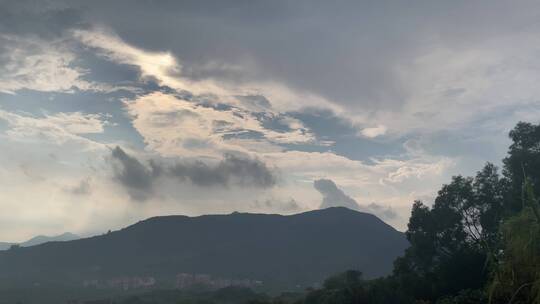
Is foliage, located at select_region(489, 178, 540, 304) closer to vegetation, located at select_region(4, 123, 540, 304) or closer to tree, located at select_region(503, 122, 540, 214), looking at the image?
vegetation, located at select_region(4, 123, 540, 304)

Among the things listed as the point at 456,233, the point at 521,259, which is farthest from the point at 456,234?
Result: the point at 521,259

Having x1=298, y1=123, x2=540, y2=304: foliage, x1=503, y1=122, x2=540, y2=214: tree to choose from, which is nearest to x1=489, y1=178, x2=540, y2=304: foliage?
x1=298, y1=123, x2=540, y2=304: foliage

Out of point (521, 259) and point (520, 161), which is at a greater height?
point (520, 161)

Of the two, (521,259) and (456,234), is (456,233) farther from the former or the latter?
(521,259)

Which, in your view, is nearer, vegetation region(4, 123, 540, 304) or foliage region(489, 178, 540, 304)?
foliage region(489, 178, 540, 304)

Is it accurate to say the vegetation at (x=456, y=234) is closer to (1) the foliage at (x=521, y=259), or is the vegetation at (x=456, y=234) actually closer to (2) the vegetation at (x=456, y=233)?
(2) the vegetation at (x=456, y=233)

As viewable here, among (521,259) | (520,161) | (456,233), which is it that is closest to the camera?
(521,259)

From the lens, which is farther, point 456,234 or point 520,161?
point 456,234

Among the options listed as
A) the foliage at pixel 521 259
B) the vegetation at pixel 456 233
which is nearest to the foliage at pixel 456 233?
the vegetation at pixel 456 233

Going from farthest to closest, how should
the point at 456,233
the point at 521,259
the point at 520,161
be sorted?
the point at 456,233, the point at 520,161, the point at 521,259

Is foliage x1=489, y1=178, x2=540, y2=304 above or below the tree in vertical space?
below

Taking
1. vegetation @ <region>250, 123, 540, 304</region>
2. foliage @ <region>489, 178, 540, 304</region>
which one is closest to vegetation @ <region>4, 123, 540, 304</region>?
vegetation @ <region>250, 123, 540, 304</region>

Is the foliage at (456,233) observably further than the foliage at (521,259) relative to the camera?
Yes

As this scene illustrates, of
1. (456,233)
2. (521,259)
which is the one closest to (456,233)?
(456,233)
